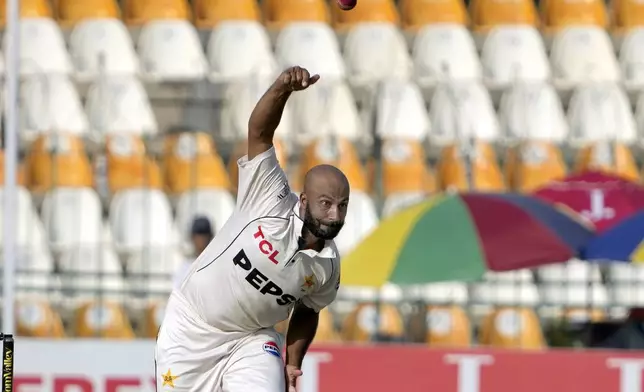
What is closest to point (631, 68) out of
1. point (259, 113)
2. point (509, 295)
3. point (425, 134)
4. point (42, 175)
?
point (425, 134)

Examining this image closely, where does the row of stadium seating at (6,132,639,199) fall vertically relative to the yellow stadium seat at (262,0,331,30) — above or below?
below

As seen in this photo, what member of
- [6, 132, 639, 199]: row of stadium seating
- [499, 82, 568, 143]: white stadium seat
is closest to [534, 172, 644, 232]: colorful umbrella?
[6, 132, 639, 199]: row of stadium seating

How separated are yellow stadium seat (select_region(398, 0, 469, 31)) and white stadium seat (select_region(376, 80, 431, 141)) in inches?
44.9

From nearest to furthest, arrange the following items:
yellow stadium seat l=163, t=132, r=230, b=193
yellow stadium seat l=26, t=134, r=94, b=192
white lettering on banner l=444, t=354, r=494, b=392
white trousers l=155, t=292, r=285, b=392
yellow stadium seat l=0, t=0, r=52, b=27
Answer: white trousers l=155, t=292, r=285, b=392
white lettering on banner l=444, t=354, r=494, b=392
yellow stadium seat l=26, t=134, r=94, b=192
yellow stadium seat l=163, t=132, r=230, b=193
yellow stadium seat l=0, t=0, r=52, b=27

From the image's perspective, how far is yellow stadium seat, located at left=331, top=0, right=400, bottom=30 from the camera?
1262 centimetres

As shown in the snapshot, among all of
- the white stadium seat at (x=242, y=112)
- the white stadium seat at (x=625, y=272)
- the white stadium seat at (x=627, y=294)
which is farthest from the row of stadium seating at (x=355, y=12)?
the white stadium seat at (x=627, y=294)

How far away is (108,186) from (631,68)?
4.97 m

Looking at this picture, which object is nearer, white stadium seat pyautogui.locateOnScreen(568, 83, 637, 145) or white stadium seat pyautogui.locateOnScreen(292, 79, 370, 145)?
white stadium seat pyautogui.locateOnScreen(292, 79, 370, 145)

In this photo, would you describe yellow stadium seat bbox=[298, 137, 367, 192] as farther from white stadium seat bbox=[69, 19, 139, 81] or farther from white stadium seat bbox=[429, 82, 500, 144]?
white stadium seat bbox=[69, 19, 139, 81]

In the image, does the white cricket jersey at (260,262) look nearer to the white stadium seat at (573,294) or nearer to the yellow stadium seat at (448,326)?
the yellow stadium seat at (448,326)

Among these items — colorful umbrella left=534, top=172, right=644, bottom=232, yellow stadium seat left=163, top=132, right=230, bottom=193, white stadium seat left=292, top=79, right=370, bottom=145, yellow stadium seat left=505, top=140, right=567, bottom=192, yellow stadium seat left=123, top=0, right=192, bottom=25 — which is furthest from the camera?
yellow stadium seat left=123, top=0, right=192, bottom=25

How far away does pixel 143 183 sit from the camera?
1109 cm

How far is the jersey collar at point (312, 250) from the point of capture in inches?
205

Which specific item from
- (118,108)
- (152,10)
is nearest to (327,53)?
(152,10)
